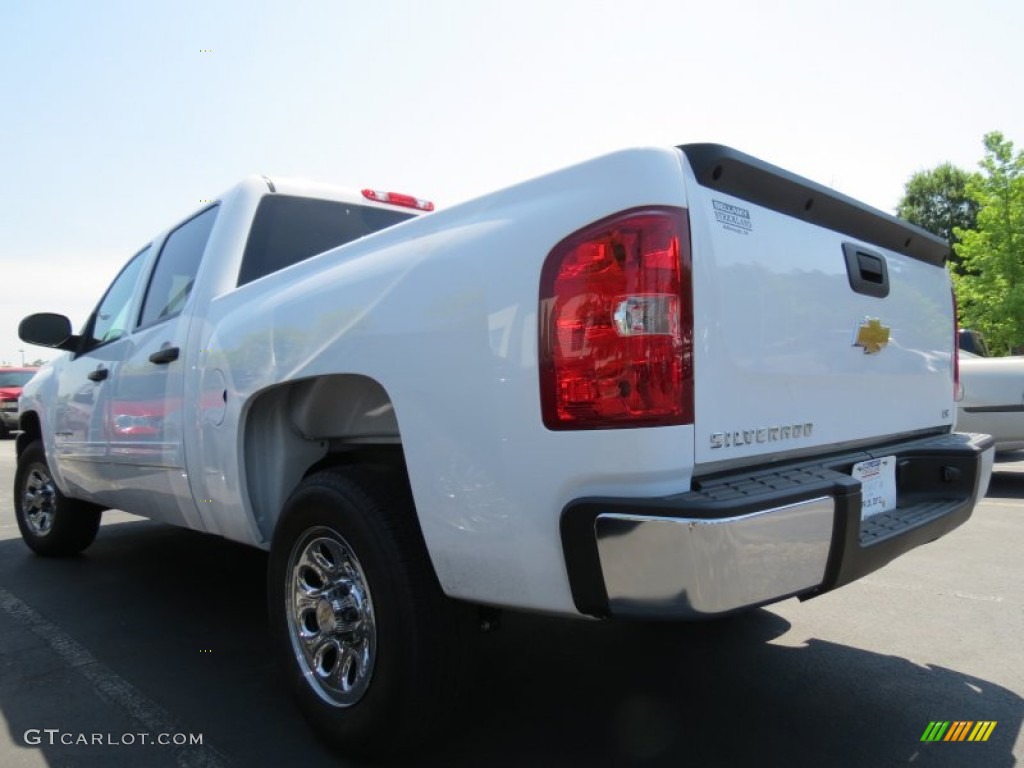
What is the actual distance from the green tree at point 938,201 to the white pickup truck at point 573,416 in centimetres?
4074

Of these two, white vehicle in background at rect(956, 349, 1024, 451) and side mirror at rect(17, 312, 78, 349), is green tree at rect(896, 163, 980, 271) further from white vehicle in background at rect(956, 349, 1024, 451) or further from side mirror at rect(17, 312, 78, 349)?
side mirror at rect(17, 312, 78, 349)

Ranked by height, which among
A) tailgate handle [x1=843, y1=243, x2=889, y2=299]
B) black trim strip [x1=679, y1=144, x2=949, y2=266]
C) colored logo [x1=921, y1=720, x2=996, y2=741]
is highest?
black trim strip [x1=679, y1=144, x2=949, y2=266]

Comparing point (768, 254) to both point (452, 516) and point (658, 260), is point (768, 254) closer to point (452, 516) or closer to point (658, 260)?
point (658, 260)

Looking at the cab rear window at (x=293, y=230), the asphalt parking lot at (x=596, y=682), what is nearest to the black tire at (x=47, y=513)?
the asphalt parking lot at (x=596, y=682)

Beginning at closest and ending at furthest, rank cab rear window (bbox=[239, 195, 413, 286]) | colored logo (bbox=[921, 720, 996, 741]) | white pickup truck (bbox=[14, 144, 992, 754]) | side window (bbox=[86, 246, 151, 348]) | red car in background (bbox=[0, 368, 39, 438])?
white pickup truck (bbox=[14, 144, 992, 754]) → colored logo (bbox=[921, 720, 996, 741]) → cab rear window (bbox=[239, 195, 413, 286]) → side window (bbox=[86, 246, 151, 348]) → red car in background (bbox=[0, 368, 39, 438])

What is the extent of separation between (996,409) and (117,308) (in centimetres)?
714

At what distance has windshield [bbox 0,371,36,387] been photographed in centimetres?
1967

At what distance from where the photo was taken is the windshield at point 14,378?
1967 centimetres

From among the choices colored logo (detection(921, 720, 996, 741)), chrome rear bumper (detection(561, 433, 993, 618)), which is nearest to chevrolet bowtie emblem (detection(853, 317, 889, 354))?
chrome rear bumper (detection(561, 433, 993, 618))

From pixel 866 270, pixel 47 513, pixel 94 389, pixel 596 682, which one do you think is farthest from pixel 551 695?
pixel 47 513

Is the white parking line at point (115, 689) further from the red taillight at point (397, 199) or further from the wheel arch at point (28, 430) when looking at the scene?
the red taillight at point (397, 199)

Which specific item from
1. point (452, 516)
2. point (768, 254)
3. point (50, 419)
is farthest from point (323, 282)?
point (50, 419)

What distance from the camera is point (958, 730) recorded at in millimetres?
2598

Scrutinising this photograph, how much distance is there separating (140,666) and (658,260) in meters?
2.80
